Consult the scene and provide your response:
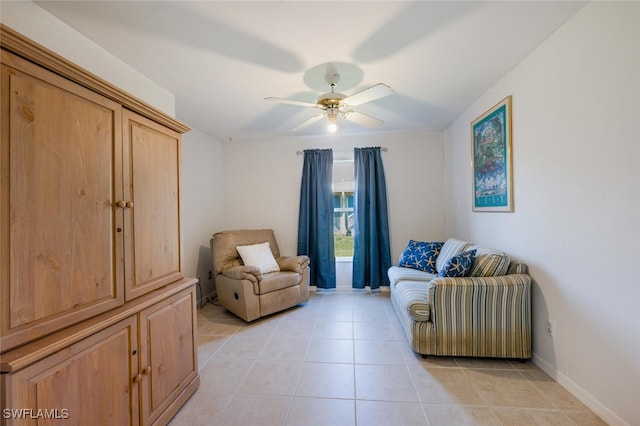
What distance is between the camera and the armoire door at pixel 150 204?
1.37m

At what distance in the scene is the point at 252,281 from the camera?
294 cm

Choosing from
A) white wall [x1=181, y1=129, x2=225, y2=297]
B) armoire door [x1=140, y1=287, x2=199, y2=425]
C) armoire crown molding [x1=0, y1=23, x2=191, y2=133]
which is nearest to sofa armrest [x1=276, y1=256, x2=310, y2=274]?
white wall [x1=181, y1=129, x2=225, y2=297]

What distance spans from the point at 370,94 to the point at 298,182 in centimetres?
237

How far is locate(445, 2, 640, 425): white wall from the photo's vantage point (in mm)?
1362

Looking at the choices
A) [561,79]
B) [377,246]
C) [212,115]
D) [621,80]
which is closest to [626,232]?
[621,80]

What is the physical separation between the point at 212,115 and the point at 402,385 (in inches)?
130

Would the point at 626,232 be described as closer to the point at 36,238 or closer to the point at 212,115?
the point at 36,238

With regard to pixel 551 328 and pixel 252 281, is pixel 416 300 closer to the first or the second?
pixel 551 328

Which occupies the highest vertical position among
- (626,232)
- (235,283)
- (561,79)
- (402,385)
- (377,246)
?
(561,79)

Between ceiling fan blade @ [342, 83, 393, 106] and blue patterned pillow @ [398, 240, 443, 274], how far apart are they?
2139 mm

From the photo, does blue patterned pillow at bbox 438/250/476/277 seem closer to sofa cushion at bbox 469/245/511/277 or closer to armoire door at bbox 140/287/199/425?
sofa cushion at bbox 469/245/511/277

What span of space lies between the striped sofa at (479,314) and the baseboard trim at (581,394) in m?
0.11

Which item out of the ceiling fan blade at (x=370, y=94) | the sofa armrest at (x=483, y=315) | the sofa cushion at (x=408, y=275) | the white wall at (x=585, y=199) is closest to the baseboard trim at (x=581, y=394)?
the white wall at (x=585, y=199)

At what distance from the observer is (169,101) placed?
7.85ft
